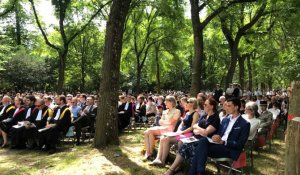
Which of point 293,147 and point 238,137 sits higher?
point 293,147

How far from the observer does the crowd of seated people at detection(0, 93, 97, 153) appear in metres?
10.6

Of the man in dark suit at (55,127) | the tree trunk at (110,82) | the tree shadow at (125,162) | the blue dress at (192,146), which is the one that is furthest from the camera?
the man in dark suit at (55,127)

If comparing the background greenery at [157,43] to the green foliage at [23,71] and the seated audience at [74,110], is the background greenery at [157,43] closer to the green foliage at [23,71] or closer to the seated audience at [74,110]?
the green foliage at [23,71]

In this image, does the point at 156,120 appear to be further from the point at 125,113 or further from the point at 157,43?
the point at 157,43

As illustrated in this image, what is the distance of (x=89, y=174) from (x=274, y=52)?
773 inches

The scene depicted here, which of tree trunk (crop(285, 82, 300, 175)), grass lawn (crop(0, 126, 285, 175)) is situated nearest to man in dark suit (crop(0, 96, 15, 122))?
grass lawn (crop(0, 126, 285, 175))

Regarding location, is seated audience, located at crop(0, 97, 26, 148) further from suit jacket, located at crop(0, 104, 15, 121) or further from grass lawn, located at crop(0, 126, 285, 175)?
grass lawn, located at crop(0, 126, 285, 175)

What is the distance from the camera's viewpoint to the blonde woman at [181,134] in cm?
740

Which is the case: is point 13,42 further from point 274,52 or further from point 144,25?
point 274,52

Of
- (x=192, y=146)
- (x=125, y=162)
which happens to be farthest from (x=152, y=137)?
(x=192, y=146)

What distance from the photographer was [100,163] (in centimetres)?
762

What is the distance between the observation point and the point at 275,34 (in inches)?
808

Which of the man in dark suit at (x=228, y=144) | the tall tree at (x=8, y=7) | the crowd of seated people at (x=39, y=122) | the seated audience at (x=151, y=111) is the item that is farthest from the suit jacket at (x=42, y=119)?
the tall tree at (x=8, y=7)

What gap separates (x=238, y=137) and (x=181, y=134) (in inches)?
62.7
